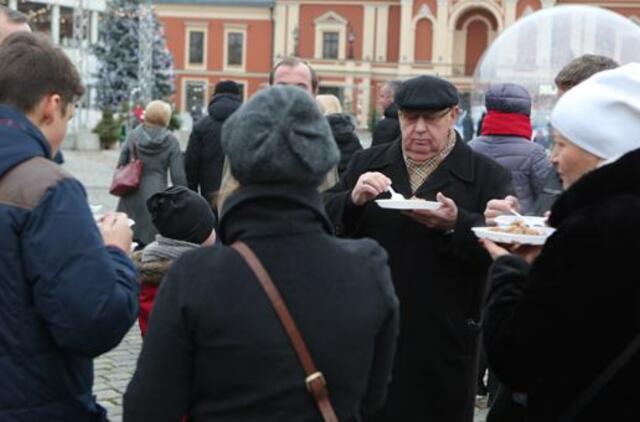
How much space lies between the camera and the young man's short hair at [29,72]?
2.84 m

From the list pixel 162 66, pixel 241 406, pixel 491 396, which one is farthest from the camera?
pixel 162 66

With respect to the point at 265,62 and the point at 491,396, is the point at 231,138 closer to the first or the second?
the point at 491,396

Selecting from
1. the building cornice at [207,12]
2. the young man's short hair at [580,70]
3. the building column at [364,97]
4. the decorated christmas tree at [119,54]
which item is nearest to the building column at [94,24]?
the decorated christmas tree at [119,54]

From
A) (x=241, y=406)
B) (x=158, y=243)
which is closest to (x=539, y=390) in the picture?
(x=241, y=406)

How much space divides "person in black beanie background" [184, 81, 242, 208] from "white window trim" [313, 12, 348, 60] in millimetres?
61604

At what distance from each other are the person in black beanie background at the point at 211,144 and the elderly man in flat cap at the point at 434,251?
480 cm

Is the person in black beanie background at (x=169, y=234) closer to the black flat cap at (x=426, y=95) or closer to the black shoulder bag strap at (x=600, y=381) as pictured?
the black flat cap at (x=426, y=95)

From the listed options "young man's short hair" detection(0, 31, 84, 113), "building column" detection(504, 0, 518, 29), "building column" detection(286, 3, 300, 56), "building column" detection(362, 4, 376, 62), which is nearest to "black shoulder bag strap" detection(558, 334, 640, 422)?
"young man's short hair" detection(0, 31, 84, 113)

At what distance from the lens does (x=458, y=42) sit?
6894 cm

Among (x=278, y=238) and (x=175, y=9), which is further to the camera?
(x=175, y=9)

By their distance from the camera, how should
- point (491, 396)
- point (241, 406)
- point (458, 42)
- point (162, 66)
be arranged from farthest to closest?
point (458, 42) < point (162, 66) < point (491, 396) < point (241, 406)

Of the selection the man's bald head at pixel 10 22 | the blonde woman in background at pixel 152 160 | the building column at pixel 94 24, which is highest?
the building column at pixel 94 24

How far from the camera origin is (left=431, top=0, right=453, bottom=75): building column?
67500 millimetres

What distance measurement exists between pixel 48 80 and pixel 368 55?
67.4 meters
